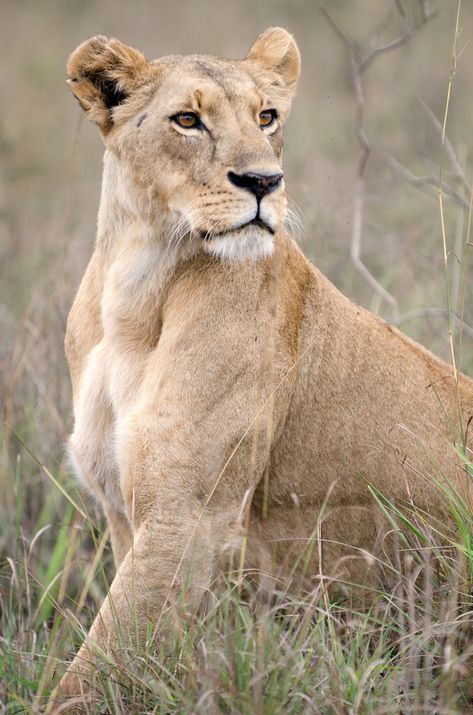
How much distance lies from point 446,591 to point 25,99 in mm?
8722

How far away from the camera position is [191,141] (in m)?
3.25

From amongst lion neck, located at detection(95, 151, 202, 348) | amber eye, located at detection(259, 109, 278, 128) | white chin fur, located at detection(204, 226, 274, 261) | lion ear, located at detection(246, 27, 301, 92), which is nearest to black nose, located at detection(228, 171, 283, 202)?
white chin fur, located at detection(204, 226, 274, 261)

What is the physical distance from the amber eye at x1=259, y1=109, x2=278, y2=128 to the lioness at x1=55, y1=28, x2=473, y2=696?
0.4 inches

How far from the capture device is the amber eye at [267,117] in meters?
3.47

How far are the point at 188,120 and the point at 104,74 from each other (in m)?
0.40

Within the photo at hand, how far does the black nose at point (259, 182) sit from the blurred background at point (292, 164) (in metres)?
0.69

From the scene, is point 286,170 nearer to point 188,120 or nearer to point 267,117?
point 267,117

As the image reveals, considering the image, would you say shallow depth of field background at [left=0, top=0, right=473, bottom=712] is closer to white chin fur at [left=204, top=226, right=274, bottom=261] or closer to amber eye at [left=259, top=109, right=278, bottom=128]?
amber eye at [left=259, top=109, right=278, bottom=128]

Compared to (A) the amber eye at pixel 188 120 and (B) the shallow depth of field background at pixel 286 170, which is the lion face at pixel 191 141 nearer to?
(A) the amber eye at pixel 188 120

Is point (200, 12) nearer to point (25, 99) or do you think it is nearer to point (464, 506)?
point (25, 99)

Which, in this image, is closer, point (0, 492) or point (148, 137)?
point (148, 137)

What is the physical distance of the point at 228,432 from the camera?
317cm

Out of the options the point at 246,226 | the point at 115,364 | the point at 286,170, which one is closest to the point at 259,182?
the point at 246,226

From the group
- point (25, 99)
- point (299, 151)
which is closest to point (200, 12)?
point (25, 99)
